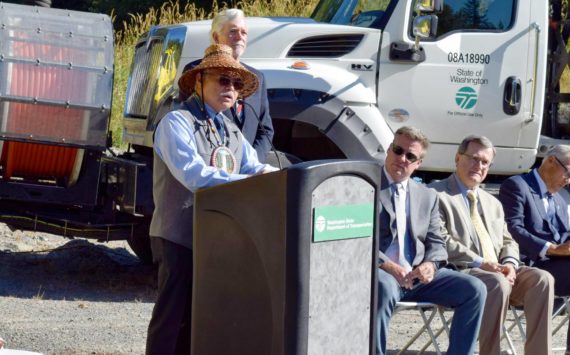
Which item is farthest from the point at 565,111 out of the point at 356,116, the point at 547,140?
the point at 356,116

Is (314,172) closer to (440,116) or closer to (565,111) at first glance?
(440,116)

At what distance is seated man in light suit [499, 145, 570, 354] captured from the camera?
719cm

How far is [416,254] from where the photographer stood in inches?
249

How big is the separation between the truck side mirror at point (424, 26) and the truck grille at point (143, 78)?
191 cm

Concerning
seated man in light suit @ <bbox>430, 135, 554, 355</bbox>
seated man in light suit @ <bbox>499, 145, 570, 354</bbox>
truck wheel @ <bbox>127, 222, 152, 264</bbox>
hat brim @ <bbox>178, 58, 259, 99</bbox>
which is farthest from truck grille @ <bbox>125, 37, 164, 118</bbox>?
hat brim @ <bbox>178, 58, 259, 99</bbox>

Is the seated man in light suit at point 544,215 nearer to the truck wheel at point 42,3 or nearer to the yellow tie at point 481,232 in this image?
the yellow tie at point 481,232

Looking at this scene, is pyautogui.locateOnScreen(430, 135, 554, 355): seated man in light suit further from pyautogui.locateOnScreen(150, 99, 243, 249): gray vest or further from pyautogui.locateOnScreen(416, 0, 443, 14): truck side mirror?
pyautogui.locateOnScreen(416, 0, 443, 14): truck side mirror

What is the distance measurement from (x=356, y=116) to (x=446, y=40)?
3.10ft

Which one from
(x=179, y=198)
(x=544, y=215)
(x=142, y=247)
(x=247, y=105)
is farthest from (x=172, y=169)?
(x=142, y=247)

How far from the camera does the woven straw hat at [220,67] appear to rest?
522cm

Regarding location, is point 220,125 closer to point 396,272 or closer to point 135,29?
point 396,272

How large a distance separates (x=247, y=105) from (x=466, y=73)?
10.3ft

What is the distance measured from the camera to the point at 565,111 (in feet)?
33.4

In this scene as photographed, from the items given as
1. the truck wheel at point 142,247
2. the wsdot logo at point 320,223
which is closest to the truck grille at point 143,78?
Answer: the truck wheel at point 142,247
